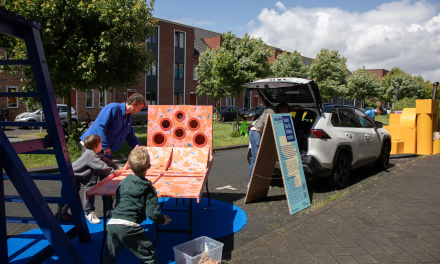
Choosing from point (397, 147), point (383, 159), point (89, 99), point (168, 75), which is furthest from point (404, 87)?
point (383, 159)

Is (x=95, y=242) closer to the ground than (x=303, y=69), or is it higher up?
closer to the ground

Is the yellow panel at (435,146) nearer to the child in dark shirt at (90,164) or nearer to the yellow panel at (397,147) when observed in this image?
the yellow panel at (397,147)

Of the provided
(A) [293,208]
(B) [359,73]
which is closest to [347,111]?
(A) [293,208]

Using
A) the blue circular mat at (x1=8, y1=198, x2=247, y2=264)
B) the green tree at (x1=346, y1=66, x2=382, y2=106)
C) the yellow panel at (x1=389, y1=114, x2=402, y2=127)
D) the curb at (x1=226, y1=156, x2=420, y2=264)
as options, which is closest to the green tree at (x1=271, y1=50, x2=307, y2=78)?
the green tree at (x1=346, y1=66, x2=382, y2=106)

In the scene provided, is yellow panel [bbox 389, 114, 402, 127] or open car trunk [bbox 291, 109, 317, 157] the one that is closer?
open car trunk [bbox 291, 109, 317, 157]

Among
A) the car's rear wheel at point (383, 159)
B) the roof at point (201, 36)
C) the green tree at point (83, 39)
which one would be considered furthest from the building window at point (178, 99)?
the car's rear wheel at point (383, 159)

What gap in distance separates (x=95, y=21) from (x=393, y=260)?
10.9 m

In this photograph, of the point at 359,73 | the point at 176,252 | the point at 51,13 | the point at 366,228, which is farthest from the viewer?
the point at 359,73

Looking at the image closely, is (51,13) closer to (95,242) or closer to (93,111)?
(95,242)

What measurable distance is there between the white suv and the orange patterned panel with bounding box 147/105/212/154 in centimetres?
129

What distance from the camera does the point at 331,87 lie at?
31.5 metres

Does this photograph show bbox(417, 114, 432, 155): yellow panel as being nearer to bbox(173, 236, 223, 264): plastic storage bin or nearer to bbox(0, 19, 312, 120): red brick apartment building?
bbox(173, 236, 223, 264): plastic storage bin

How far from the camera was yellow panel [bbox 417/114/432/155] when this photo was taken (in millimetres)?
11297

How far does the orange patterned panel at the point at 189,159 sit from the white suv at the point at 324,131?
1.86m
